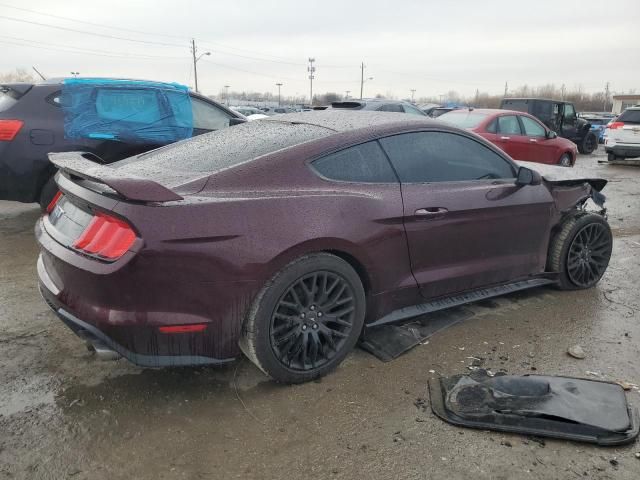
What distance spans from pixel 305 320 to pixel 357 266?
1.48ft

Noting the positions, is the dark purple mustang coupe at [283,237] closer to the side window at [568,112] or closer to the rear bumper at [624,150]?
the rear bumper at [624,150]

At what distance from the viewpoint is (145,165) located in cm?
320

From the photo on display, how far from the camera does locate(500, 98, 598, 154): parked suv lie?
1614 cm

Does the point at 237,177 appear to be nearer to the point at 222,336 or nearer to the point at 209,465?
the point at 222,336

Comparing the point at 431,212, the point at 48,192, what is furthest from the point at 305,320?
the point at 48,192

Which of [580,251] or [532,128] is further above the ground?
[532,128]

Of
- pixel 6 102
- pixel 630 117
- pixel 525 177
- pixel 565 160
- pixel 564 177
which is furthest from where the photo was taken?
pixel 630 117

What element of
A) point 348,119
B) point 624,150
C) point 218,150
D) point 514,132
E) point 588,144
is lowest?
point 588,144

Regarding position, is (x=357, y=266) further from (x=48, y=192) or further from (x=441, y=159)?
(x=48, y=192)

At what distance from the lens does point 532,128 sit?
10812mm

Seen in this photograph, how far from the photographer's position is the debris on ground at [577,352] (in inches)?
131

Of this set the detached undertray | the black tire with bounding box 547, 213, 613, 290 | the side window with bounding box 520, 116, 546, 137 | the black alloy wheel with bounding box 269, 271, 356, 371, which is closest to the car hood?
the black tire with bounding box 547, 213, 613, 290

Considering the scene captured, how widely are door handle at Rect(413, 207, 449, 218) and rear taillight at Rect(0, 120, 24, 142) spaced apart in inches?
169

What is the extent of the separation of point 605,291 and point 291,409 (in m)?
Result: 3.21
